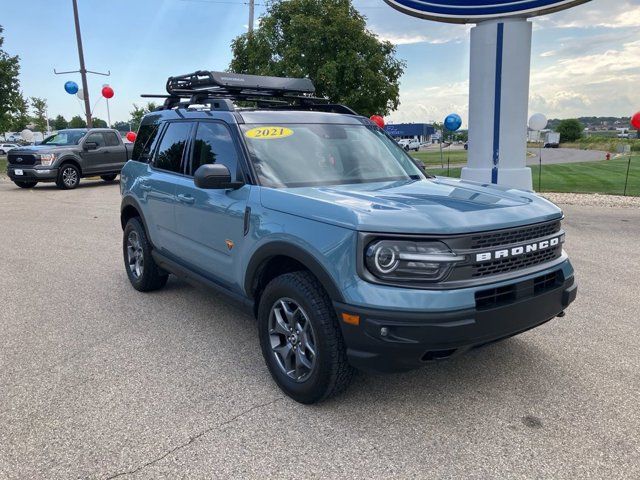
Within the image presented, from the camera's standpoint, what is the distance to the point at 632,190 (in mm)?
14938

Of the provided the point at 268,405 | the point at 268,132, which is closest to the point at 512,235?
the point at 268,405

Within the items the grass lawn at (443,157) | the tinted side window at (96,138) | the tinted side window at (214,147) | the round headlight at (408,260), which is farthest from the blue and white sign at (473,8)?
the grass lawn at (443,157)

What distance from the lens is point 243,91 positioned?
529 cm

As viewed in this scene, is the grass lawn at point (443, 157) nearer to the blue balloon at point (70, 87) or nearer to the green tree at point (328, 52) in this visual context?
the green tree at point (328, 52)

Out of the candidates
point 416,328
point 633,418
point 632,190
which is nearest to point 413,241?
point 416,328

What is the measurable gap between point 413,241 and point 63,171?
54.2 ft

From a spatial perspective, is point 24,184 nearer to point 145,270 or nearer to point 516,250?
point 145,270

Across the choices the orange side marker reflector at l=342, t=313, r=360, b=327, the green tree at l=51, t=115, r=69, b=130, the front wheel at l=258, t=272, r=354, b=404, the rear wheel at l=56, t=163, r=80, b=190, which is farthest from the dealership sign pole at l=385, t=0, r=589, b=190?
the green tree at l=51, t=115, r=69, b=130

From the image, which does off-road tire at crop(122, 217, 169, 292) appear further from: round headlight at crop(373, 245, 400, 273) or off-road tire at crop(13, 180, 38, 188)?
off-road tire at crop(13, 180, 38, 188)

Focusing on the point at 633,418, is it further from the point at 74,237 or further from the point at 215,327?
the point at 74,237

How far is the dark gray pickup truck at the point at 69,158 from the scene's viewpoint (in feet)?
53.9

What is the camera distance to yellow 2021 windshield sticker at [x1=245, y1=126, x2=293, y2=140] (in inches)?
154

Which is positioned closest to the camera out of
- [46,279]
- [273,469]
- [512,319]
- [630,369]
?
[273,469]

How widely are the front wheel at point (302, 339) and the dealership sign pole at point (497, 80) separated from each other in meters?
8.41
